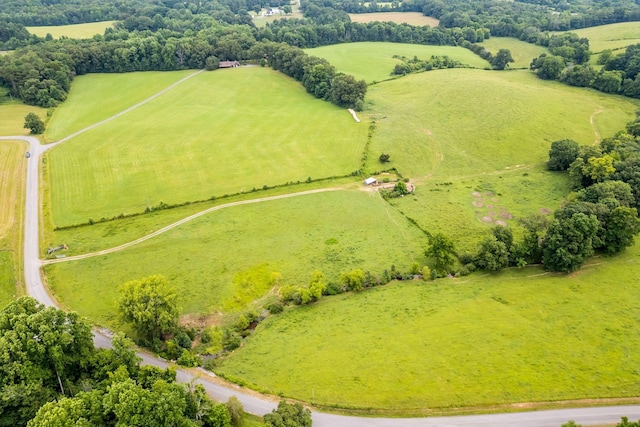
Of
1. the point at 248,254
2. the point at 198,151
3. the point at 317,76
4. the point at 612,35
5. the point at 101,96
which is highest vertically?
the point at 612,35

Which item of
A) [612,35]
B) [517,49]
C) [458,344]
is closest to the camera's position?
[458,344]

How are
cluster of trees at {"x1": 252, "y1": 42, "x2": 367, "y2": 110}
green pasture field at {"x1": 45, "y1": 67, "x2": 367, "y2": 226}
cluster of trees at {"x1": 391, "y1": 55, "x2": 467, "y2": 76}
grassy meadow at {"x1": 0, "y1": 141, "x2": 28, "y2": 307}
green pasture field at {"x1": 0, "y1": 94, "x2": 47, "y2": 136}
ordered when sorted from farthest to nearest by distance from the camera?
cluster of trees at {"x1": 391, "y1": 55, "x2": 467, "y2": 76} → cluster of trees at {"x1": 252, "y1": 42, "x2": 367, "y2": 110} → green pasture field at {"x1": 0, "y1": 94, "x2": 47, "y2": 136} → green pasture field at {"x1": 45, "y1": 67, "x2": 367, "y2": 226} → grassy meadow at {"x1": 0, "y1": 141, "x2": 28, "y2": 307}

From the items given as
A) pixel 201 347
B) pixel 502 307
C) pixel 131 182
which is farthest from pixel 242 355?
pixel 131 182

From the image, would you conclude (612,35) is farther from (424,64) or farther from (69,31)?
(69,31)

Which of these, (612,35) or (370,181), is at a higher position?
(612,35)

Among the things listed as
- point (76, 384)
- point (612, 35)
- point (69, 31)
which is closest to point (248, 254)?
point (76, 384)

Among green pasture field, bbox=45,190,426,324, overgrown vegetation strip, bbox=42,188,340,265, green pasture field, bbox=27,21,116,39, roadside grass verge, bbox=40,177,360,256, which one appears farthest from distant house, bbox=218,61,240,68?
green pasture field, bbox=45,190,426,324

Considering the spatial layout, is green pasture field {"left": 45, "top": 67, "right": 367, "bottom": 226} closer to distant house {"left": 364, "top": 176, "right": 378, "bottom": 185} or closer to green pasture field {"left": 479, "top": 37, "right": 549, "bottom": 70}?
distant house {"left": 364, "top": 176, "right": 378, "bottom": 185}
